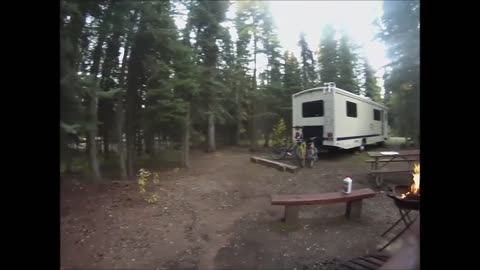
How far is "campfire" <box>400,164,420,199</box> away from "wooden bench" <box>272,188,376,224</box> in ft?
0.42

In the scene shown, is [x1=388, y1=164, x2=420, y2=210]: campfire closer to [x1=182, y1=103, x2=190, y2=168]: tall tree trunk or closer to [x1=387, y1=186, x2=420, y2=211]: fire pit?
[x1=387, y1=186, x2=420, y2=211]: fire pit

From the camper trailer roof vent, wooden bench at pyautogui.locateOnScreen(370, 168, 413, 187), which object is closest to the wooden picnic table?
wooden bench at pyautogui.locateOnScreen(370, 168, 413, 187)

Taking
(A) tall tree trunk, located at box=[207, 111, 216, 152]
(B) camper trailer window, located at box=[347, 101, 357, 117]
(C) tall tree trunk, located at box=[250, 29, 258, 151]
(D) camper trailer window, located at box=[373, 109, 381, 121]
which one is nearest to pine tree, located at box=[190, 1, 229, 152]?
(A) tall tree trunk, located at box=[207, 111, 216, 152]

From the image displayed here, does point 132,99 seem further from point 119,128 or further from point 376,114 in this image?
point 376,114

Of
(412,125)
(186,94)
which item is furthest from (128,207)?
(412,125)

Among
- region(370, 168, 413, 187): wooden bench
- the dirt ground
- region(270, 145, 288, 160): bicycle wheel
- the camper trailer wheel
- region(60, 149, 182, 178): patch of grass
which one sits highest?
the camper trailer wheel

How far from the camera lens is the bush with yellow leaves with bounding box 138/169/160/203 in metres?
1.23

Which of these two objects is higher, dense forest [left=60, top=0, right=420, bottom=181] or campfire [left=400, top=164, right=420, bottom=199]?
dense forest [left=60, top=0, right=420, bottom=181]

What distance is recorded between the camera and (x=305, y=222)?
122 centimetres

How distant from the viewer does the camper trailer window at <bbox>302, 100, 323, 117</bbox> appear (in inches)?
47.0

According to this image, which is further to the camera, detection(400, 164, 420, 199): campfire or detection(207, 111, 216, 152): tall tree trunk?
detection(207, 111, 216, 152): tall tree trunk
